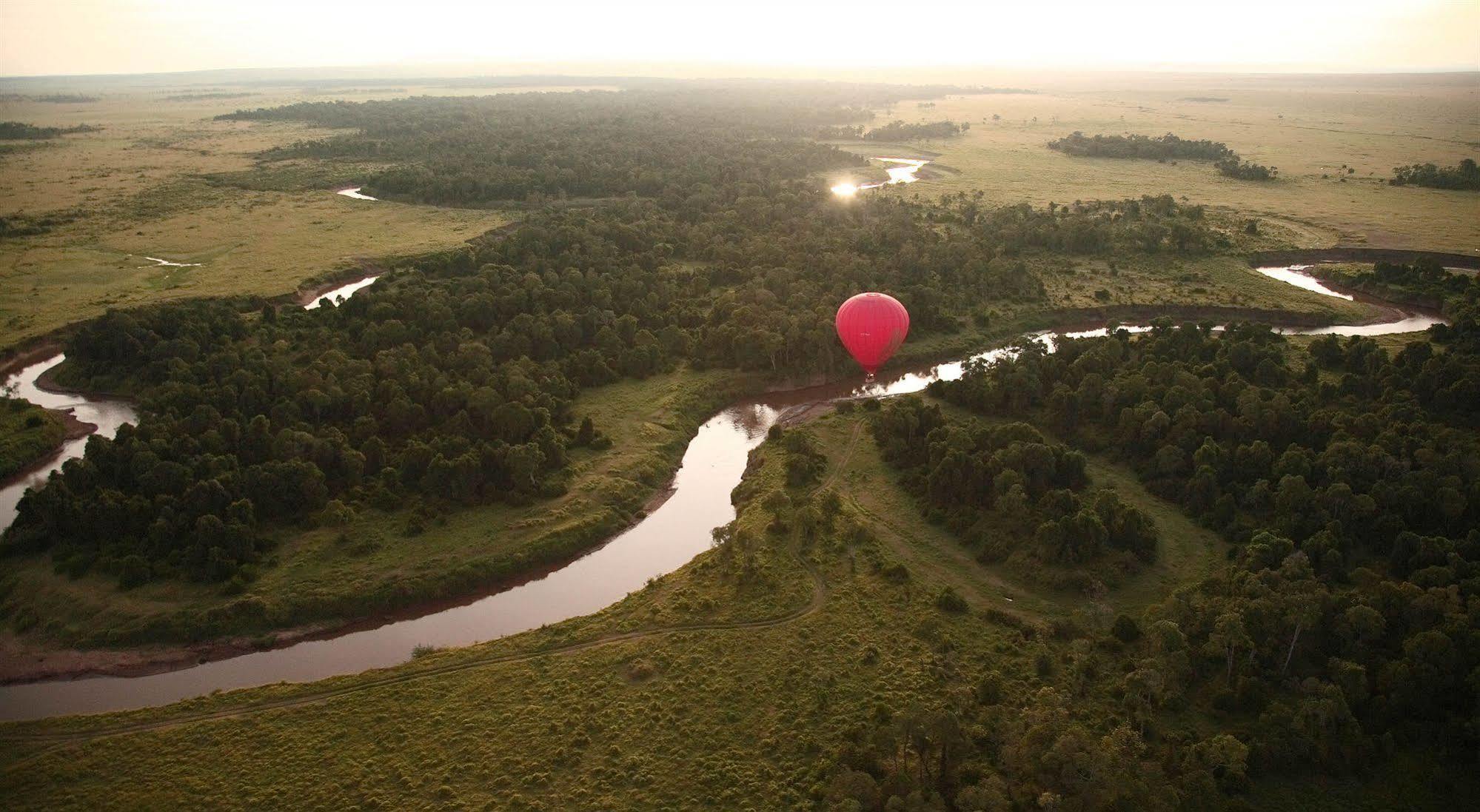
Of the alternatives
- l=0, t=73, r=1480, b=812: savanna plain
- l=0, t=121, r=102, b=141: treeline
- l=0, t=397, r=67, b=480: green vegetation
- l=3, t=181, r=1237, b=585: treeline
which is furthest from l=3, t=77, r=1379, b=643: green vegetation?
l=0, t=121, r=102, b=141: treeline

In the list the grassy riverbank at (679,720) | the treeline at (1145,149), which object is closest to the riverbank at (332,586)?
the grassy riverbank at (679,720)

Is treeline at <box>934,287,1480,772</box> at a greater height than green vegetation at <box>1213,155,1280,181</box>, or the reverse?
green vegetation at <box>1213,155,1280,181</box>

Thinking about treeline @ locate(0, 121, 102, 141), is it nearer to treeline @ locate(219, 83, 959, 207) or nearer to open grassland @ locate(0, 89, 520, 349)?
open grassland @ locate(0, 89, 520, 349)

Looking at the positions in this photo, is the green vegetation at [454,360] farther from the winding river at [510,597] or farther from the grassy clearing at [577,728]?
the grassy clearing at [577,728]

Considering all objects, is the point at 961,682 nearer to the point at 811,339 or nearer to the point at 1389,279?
the point at 811,339

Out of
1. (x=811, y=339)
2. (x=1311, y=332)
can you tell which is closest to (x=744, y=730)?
(x=811, y=339)

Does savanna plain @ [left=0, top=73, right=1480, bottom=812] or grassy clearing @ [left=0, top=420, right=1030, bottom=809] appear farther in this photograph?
savanna plain @ [left=0, top=73, right=1480, bottom=812]

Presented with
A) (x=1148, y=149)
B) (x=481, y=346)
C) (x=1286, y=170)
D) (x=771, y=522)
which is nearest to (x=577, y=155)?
(x=481, y=346)
